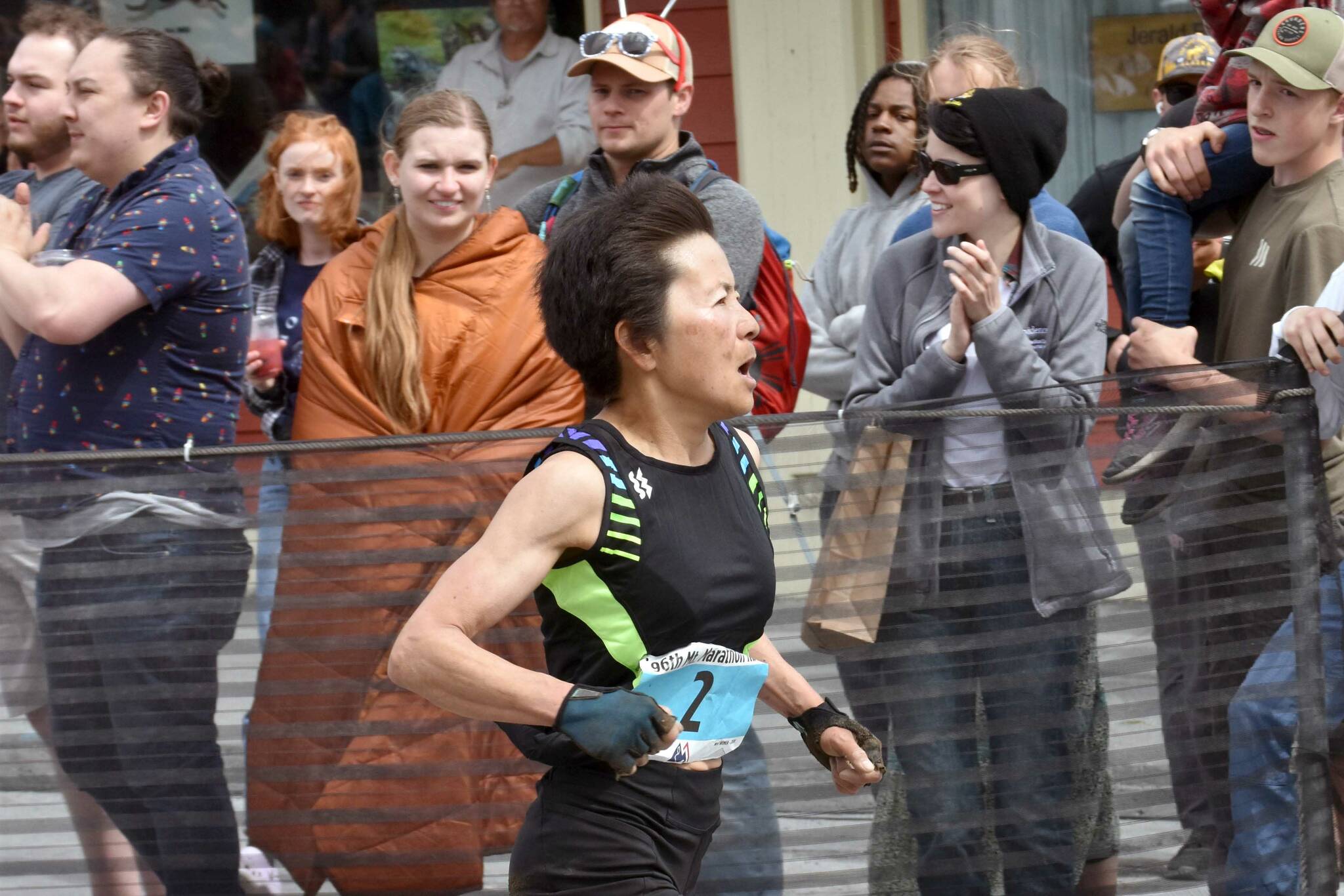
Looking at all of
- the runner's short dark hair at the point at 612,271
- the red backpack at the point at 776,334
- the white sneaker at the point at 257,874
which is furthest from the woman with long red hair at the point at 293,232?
the runner's short dark hair at the point at 612,271

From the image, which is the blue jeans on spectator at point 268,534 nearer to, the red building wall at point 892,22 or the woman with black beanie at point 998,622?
the woman with black beanie at point 998,622

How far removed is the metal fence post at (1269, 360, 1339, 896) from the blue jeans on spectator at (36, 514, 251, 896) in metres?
2.28

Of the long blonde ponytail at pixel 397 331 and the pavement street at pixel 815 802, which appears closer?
the pavement street at pixel 815 802

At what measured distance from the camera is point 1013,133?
386 cm

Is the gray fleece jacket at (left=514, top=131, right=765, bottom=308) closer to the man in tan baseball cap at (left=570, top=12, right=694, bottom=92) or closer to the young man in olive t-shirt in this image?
the man in tan baseball cap at (left=570, top=12, right=694, bottom=92)

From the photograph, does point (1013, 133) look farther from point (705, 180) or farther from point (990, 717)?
point (990, 717)

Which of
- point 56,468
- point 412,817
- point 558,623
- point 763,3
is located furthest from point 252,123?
point 558,623

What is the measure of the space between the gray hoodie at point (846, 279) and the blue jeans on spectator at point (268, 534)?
1.44 metres

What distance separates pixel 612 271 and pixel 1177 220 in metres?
1.92

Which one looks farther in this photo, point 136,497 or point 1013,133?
point 1013,133

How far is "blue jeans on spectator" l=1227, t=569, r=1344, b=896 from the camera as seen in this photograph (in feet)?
11.6

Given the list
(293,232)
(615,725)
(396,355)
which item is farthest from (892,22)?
(615,725)

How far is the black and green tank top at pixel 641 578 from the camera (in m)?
2.47

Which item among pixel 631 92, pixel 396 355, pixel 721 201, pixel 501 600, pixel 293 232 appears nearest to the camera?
pixel 501 600
